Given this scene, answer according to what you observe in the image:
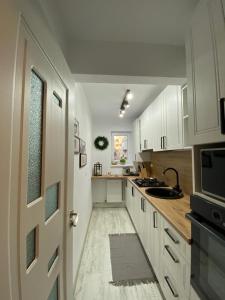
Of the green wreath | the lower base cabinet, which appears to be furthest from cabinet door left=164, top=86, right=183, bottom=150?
the green wreath

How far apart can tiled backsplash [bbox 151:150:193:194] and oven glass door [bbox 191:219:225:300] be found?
133 cm

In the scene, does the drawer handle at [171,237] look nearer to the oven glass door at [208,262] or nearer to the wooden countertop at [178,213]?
the wooden countertop at [178,213]

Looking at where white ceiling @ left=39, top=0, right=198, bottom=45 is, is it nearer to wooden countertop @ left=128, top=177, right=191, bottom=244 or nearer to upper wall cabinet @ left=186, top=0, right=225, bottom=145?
upper wall cabinet @ left=186, top=0, right=225, bottom=145

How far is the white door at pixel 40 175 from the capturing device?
22.4 inches

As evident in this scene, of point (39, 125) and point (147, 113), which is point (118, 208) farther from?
point (39, 125)

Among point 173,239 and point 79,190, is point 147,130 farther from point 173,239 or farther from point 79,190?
point 173,239

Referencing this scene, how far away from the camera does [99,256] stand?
2.40m

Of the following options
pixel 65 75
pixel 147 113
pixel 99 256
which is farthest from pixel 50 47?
pixel 147 113

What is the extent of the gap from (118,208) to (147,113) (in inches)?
107

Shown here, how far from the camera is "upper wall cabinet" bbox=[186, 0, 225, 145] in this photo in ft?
2.69

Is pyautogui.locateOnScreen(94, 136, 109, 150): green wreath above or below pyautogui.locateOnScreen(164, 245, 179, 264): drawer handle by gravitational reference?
above

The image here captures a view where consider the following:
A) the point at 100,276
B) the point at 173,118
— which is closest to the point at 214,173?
the point at 173,118

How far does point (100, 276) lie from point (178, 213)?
4.03ft

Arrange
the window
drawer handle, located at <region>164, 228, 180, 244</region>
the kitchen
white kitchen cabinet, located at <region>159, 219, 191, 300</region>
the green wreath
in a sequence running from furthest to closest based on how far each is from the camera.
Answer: the window
the green wreath
drawer handle, located at <region>164, 228, 180, 244</region>
white kitchen cabinet, located at <region>159, 219, 191, 300</region>
the kitchen
